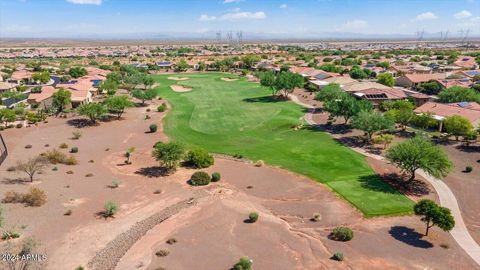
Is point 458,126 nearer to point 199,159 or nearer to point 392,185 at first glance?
point 392,185

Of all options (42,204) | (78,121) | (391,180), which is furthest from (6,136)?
(391,180)

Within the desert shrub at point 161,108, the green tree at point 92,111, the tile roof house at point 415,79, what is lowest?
the desert shrub at point 161,108

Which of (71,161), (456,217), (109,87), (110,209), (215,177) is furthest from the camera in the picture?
(109,87)

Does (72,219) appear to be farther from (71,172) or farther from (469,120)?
(469,120)

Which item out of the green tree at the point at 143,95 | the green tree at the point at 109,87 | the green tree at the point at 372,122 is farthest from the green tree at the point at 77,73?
the green tree at the point at 372,122

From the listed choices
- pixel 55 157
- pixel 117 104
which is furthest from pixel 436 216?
pixel 117 104

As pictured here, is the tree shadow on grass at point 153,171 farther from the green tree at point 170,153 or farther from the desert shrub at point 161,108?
the desert shrub at point 161,108
